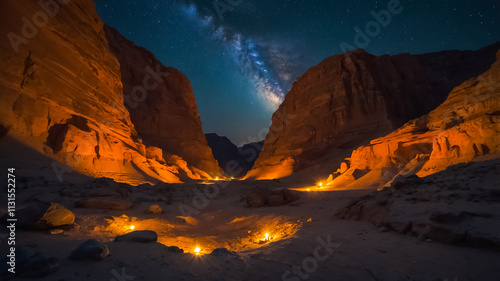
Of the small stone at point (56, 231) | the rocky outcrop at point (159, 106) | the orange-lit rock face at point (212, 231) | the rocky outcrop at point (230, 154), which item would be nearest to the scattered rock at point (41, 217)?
the small stone at point (56, 231)

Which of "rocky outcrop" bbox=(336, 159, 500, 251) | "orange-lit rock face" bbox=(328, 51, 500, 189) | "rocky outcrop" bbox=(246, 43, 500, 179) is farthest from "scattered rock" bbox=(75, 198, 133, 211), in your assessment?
"rocky outcrop" bbox=(246, 43, 500, 179)

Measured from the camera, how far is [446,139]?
36.7 feet

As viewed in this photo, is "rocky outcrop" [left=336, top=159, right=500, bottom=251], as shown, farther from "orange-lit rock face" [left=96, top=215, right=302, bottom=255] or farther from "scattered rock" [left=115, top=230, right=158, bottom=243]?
"scattered rock" [left=115, top=230, right=158, bottom=243]

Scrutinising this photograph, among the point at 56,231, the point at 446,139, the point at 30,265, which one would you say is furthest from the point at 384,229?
the point at 446,139

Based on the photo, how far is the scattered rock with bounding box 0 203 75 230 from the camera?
4062mm

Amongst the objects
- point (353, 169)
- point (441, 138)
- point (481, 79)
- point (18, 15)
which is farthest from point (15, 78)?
point (481, 79)

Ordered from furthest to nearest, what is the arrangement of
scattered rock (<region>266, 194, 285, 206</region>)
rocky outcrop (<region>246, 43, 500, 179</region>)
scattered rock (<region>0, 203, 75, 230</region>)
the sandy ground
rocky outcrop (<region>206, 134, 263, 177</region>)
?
rocky outcrop (<region>206, 134, 263, 177</region>), rocky outcrop (<region>246, 43, 500, 179</region>), scattered rock (<region>266, 194, 285, 206</region>), scattered rock (<region>0, 203, 75, 230</region>), the sandy ground

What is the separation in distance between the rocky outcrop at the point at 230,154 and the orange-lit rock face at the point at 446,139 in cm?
7610

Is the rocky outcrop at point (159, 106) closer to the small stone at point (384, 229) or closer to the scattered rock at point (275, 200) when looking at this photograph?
the scattered rock at point (275, 200)

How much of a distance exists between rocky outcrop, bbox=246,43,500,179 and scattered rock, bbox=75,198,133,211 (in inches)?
974

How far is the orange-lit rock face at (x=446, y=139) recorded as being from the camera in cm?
992

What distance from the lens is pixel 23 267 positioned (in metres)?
2.37

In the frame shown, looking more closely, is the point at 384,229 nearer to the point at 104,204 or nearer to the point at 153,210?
the point at 153,210

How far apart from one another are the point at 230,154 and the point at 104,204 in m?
112
